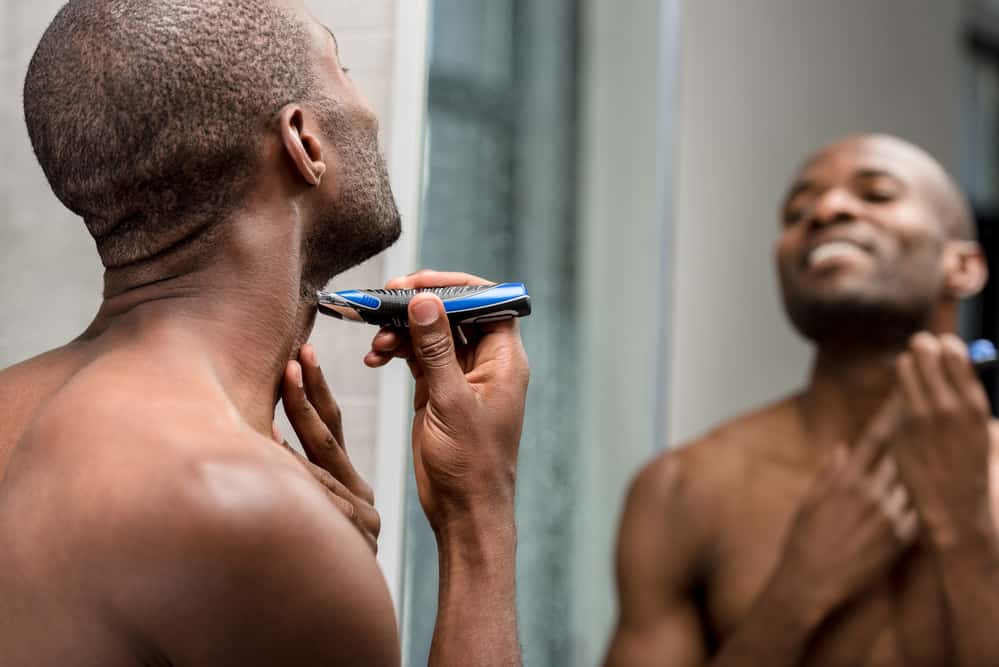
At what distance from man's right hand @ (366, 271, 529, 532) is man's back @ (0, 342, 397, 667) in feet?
0.53

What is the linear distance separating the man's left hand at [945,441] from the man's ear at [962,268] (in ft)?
0.59

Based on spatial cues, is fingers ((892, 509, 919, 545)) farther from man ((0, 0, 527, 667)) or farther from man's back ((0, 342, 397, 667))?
man's back ((0, 342, 397, 667))

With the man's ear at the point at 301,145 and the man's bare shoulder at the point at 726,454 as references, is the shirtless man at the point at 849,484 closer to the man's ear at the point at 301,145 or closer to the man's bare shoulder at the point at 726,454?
the man's bare shoulder at the point at 726,454

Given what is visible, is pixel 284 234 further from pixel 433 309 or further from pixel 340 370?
pixel 340 370

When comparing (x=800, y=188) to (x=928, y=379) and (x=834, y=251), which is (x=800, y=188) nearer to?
(x=834, y=251)

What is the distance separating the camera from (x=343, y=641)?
0.57 m

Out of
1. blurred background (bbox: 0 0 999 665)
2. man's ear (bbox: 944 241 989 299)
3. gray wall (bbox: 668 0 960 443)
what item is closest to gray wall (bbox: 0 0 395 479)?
blurred background (bbox: 0 0 999 665)

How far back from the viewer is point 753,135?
2.26 m

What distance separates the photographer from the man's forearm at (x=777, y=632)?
1.28m

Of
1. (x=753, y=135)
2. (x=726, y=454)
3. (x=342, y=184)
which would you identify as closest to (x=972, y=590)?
(x=726, y=454)

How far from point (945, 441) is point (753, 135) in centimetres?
107

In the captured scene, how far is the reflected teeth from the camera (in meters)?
1.40

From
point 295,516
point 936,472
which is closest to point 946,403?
point 936,472

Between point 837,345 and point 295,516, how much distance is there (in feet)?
3.31
